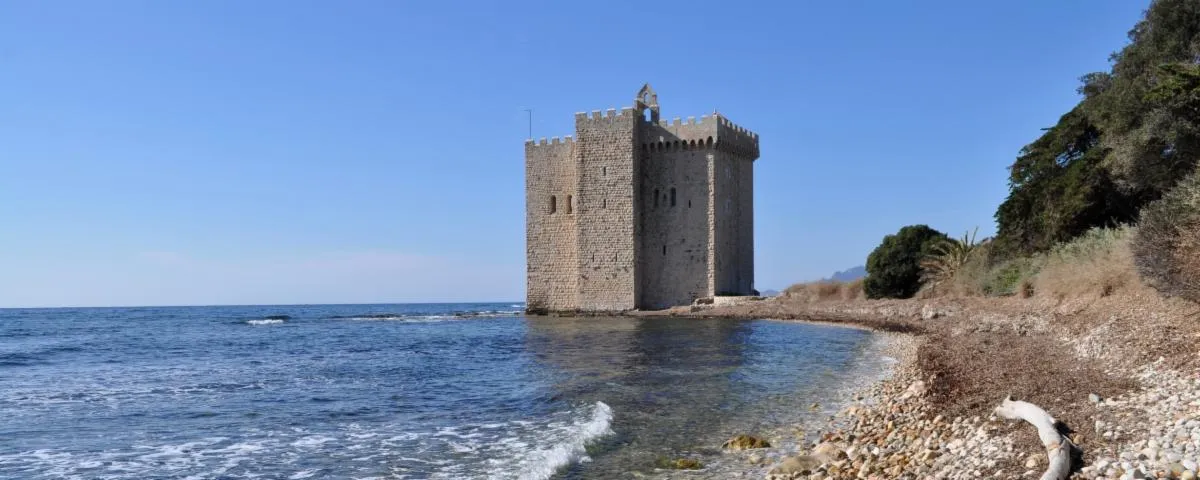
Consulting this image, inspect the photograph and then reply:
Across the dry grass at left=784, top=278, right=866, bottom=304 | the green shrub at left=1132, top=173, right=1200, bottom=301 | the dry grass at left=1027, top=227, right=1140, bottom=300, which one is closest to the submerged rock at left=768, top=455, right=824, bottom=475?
the green shrub at left=1132, top=173, right=1200, bottom=301

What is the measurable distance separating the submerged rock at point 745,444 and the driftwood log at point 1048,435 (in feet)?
6.30

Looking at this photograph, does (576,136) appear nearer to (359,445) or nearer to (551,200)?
(551,200)

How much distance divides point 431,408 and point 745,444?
4.39m

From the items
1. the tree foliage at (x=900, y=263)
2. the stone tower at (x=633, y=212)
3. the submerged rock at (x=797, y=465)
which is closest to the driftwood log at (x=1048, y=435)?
the submerged rock at (x=797, y=465)

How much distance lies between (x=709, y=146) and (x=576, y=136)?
513 centimetres

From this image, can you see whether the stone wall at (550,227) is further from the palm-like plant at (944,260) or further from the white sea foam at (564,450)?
the white sea foam at (564,450)

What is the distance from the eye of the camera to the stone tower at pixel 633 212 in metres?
30.4

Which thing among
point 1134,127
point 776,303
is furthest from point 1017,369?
point 776,303

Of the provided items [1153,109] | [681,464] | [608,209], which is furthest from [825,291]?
[681,464]

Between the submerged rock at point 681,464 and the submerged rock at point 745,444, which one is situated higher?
the submerged rock at point 745,444

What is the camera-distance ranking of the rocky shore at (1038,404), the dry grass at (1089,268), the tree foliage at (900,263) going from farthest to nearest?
the tree foliage at (900,263) → the dry grass at (1089,268) → the rocky shore at (1038,404)

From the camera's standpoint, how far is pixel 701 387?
1072 cm

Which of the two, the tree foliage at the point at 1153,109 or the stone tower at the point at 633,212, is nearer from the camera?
the tree foliage at the point at 1153,109

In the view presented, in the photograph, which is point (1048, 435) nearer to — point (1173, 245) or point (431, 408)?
point (1173, 245)
